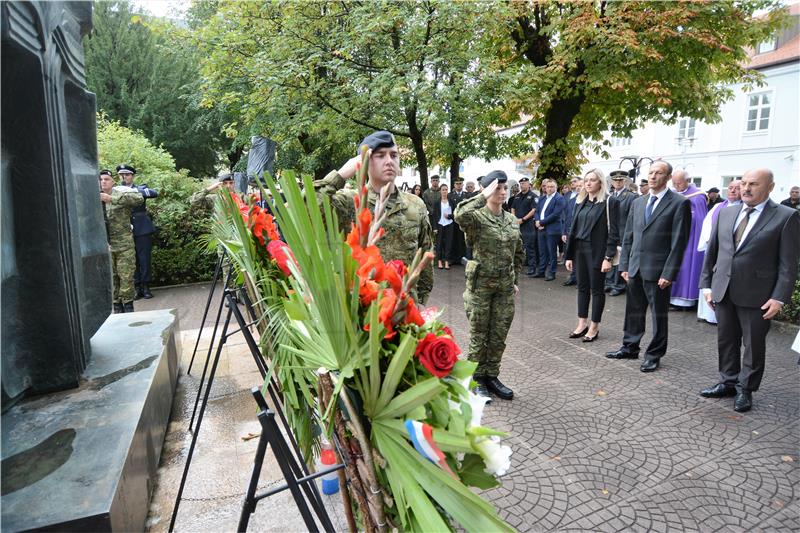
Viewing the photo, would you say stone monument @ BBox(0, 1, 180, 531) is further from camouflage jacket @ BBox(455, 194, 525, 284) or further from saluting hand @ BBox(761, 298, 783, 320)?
saluting hand @ BBox(761, 298, 783, 320)

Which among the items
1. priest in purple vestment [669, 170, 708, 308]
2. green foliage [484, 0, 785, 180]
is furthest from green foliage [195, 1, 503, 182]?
priest in purple vestment [669, 170, 708, 308]

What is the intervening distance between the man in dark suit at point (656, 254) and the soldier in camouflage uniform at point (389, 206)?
2.81m

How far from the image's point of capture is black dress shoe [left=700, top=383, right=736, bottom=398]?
14.4ft

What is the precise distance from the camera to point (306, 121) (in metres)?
9.91

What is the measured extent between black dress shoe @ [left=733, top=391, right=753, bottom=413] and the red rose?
4.24 metres

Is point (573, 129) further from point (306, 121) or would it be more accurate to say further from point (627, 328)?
point (627, 328)

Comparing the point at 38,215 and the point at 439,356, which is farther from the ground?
the point at 38,215

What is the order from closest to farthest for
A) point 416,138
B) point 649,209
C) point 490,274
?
point 490,274, point 649,209, point 416,138

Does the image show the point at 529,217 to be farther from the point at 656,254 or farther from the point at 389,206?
the point at 389,206

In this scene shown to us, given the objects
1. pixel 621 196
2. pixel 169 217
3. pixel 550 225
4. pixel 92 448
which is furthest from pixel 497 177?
pixel 169 217

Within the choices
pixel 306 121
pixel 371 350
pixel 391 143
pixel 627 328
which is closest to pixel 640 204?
pixel 627 328

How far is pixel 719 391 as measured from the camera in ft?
14.4

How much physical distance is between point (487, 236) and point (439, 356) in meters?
3.26

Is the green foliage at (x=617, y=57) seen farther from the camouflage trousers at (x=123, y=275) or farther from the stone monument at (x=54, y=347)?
the stone monument at (x=54, y=347)
